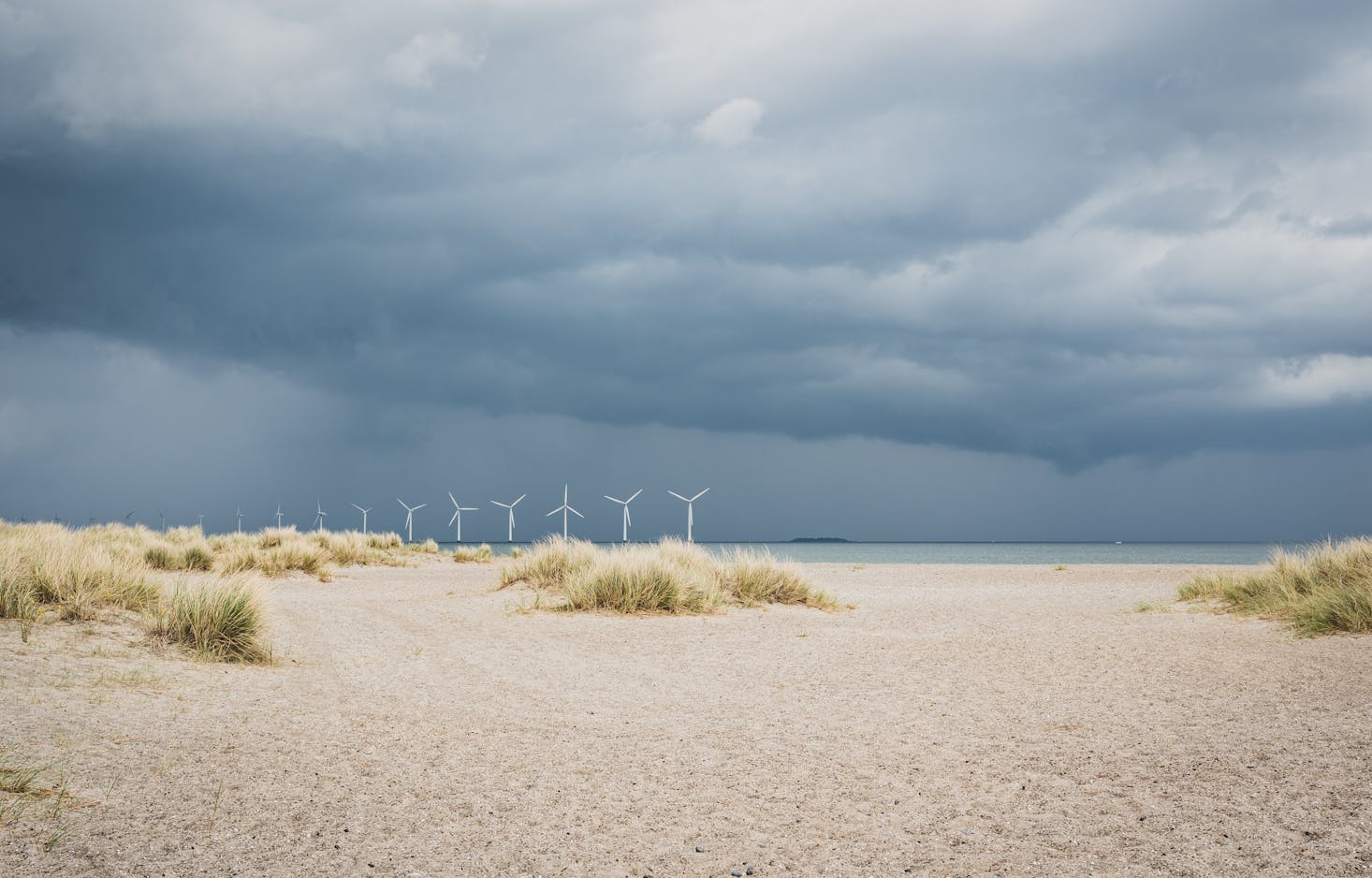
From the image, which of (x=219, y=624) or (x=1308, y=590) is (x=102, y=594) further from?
(x=1308, y=590)

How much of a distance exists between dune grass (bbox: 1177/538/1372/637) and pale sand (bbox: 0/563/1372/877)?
0.85 metres

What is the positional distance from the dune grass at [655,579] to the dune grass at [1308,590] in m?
7.58

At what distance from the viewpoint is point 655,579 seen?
15898 mm

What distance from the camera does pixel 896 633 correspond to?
1342cm

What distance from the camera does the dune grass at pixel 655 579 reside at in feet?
51.0

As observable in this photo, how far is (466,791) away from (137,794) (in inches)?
71.9

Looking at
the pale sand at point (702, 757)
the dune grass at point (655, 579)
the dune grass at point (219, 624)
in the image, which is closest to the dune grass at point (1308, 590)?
the pale sand at point (702, 757)

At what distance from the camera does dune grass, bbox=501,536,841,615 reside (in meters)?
15.5

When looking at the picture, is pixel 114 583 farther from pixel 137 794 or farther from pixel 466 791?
pixel 466 791

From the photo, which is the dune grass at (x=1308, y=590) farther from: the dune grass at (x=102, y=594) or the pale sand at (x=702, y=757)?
the dune grass at (x=102, y=594)

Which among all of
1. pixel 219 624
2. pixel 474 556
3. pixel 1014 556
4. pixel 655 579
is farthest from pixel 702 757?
pixel 1014 556

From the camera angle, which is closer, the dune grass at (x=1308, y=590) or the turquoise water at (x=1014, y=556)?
the dune grass at (x=1308, y=590)

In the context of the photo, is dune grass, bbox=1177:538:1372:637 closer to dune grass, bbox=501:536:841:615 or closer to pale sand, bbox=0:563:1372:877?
pale sand, bbox=0:563:1372:877

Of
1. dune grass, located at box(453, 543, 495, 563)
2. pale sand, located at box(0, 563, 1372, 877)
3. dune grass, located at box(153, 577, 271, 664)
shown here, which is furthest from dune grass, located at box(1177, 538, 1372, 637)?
dune grass, located at box(453, 543, 495, 563)
